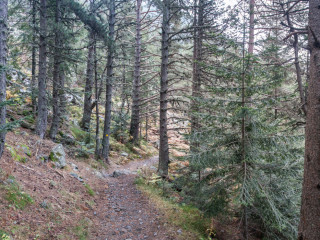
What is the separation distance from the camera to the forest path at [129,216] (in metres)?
5.75

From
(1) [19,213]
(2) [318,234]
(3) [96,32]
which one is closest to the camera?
(2) [318,234]

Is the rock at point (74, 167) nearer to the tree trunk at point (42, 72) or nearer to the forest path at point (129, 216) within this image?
the forest path at point (129, 216)

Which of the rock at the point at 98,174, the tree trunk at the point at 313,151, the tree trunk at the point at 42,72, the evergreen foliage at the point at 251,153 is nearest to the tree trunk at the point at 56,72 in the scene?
the tree trunk at the point at 42,72

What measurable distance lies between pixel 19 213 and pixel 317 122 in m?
6.18

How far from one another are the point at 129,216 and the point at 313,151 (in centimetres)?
558

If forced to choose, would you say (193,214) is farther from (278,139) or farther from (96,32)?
(96,32)

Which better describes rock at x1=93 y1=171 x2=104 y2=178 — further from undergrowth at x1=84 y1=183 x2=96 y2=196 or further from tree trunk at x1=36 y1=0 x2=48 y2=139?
tree trunk at x1=36 y1=0 x2=48 y2=139

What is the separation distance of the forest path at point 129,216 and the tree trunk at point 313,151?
10.8 ft

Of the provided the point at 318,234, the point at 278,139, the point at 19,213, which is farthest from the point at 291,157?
the point at 19,213

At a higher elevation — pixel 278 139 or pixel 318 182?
pixel 278 139

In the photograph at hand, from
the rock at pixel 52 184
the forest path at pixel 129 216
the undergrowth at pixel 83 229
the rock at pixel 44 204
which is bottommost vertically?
the forest path at pixel 129 216

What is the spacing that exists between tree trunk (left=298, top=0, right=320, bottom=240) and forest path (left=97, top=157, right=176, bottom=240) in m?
3.30

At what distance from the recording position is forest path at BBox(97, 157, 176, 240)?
18.9 feet

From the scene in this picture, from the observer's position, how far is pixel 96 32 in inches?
399
